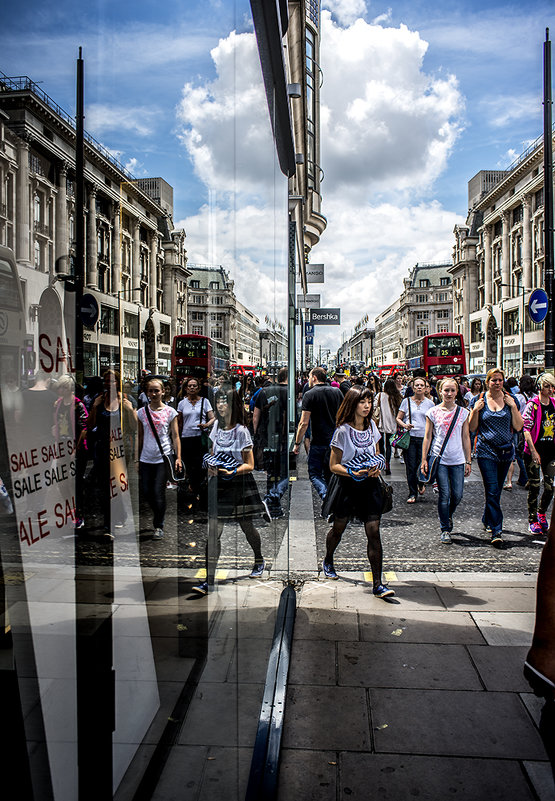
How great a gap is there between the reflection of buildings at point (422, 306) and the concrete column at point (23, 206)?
13462 centimetres

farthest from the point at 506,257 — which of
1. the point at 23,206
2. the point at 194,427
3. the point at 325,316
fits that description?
the point at 23,206

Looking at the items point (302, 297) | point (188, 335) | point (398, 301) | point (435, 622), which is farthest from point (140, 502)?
point (398, 301)

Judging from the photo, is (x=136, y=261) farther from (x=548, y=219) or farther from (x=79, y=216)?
(x=548, y=219)

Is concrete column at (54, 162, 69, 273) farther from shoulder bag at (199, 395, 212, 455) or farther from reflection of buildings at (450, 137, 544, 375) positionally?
reflection of buildings at (450, 137, 544, 375)

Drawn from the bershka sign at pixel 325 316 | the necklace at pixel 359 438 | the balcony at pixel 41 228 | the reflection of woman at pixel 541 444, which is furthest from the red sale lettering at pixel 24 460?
the bershka sign at pixel 325 316

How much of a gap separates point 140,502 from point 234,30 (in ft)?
5.73

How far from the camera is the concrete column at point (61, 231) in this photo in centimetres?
90

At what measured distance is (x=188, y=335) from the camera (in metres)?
1.71

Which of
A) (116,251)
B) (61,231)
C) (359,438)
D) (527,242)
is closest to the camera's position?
(61,231)

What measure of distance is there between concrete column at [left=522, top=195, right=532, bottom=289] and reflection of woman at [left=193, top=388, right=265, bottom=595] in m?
63.4

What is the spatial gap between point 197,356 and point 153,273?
399mm

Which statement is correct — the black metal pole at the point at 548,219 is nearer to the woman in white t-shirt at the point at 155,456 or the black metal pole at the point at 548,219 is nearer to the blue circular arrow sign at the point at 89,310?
the woman in white t-shirt at the point at 155,456

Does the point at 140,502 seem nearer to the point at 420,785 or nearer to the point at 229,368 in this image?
the point at 229,368

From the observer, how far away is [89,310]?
1026mm
